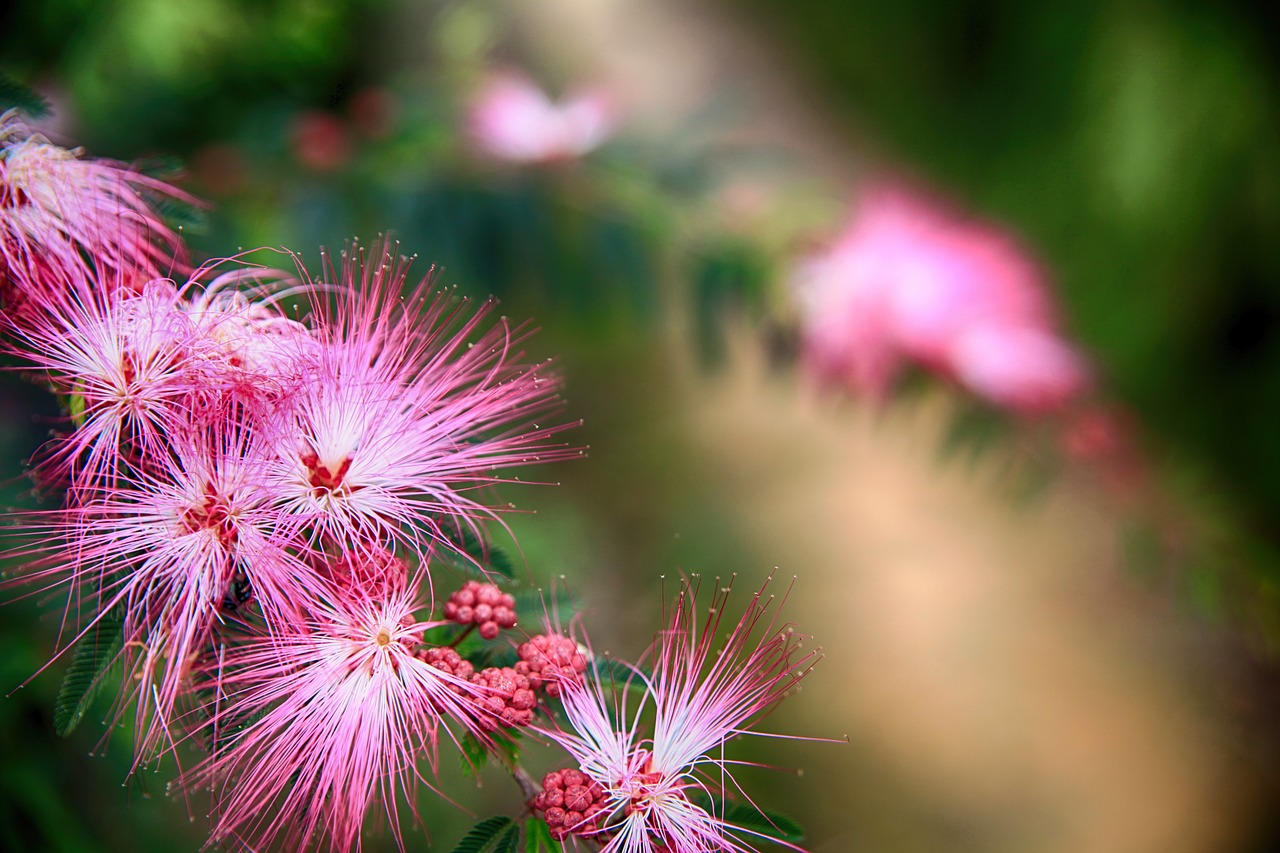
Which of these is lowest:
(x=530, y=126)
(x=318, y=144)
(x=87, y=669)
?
(x=87, y=669)

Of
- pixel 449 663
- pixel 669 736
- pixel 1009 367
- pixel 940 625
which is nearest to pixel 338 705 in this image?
pixel 449 663

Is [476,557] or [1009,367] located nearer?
[476,557]

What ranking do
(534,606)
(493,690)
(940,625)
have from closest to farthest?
(493,690) → (534,606) → (940,625)

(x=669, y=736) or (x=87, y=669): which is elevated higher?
(x=669, y=736)

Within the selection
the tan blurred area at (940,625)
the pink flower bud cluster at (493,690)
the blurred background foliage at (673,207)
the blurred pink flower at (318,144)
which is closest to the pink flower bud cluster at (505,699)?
the pink flower bud cluster at (493,690)

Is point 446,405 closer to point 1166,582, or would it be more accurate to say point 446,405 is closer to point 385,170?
point 385,170

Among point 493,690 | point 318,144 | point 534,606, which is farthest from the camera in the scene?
point 318,144

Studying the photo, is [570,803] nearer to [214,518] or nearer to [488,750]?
[488,750]
